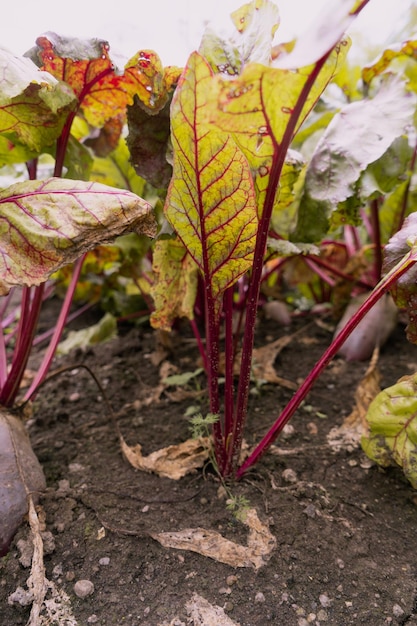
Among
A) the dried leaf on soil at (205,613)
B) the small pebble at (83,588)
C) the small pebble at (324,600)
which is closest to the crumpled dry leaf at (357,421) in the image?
the small pebble at (324,600)

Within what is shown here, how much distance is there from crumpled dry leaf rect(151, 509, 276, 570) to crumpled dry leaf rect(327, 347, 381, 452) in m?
0.33

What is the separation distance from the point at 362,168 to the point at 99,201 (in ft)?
2.12

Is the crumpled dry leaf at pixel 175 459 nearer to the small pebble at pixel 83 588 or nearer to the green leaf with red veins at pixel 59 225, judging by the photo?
the small pebble at pixel 83 588

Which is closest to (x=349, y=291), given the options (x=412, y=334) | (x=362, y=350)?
(x=362, y=350)

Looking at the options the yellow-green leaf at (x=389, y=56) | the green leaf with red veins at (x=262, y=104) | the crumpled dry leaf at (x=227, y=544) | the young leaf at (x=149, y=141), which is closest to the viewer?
the green leaf with red veins at (x=262, y=104)

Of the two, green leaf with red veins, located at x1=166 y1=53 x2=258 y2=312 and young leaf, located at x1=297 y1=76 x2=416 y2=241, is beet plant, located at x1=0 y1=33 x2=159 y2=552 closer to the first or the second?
green leaf with red veins, located at x1=166 y1=53 x2=258 y2=312

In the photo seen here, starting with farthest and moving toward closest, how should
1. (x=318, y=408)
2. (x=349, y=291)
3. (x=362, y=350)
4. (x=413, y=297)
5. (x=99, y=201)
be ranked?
(x=349, y=291) → (x=362, y=350) → (x=318, y=408) → (x=413, y=297) → (x=99, y=201)

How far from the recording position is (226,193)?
0.80 meters

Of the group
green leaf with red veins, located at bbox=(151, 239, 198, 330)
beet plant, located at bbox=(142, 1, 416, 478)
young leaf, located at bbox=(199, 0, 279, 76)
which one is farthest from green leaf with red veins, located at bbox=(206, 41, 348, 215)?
green leaf with red veins, located at bbox=(151, 239, 198, 330)

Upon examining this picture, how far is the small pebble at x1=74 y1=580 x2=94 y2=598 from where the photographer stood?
82 centimetres

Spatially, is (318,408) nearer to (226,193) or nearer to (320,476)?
(320,476)

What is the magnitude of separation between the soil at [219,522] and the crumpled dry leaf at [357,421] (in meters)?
0.03

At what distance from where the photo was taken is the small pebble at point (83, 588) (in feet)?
2.70

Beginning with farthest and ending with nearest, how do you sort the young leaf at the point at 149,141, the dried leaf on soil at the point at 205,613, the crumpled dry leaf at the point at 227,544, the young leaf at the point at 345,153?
1. the young leaf at the point at 345,153
2. the young leaf at the point at 149,141
3. the crumpled dry leaf at the point at 227,544
4. the dried leaf on soil at the point at 205,613
